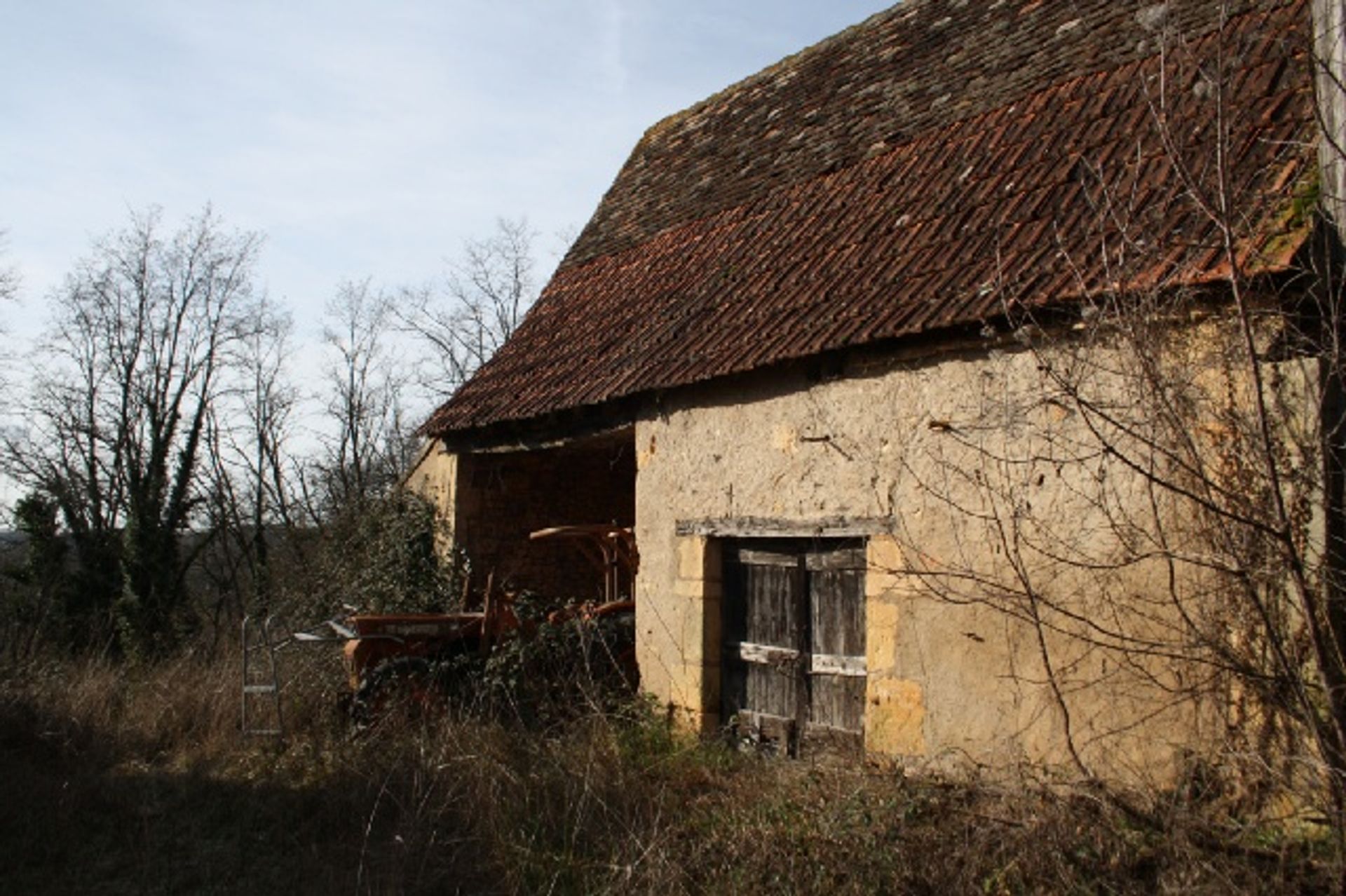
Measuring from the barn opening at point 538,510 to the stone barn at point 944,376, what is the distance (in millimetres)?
147

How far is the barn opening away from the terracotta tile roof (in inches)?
30.1

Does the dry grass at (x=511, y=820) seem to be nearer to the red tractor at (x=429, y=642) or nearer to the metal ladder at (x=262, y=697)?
the metal ladder at (x=262, y=697)

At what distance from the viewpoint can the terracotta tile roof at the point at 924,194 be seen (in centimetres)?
545

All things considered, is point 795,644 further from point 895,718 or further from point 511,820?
point 511,820

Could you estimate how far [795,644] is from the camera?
733 cm

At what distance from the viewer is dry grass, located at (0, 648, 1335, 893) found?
454cm

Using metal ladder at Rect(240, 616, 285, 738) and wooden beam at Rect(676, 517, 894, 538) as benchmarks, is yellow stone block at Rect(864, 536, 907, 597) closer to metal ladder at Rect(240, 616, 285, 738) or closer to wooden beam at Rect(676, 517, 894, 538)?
wooden beam at Rect(676, 517, 894, 538)

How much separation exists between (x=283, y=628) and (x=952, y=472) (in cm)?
811

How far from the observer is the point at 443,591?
34.6 feet

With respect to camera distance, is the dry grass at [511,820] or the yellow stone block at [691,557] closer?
the dry grass at [511,820]

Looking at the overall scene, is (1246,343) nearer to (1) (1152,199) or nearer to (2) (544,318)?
(1) (1152,199)

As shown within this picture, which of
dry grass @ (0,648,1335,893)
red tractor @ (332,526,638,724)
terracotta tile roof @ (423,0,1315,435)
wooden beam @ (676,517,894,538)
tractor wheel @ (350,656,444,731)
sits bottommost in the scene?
dry grass @ (0,648,1335,893)

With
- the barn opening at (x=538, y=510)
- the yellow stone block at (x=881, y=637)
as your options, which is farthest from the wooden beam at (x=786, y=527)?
the barn opening at (x=538, y=510)

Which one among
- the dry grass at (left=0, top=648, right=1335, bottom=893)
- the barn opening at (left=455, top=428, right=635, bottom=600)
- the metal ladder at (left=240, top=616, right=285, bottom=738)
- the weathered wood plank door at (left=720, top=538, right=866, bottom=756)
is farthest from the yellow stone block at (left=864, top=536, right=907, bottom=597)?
the metal ladder at (left=240, top=616, right=285, bottom=738)
